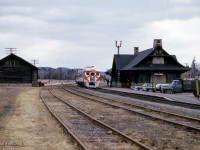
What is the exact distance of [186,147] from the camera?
873cm

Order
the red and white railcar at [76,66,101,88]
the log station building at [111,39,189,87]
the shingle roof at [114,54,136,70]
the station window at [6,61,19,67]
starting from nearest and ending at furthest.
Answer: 1. the red and white railcar at [76,66,101,88]
2. the log station building at [111,39,189,87]
3. the shingle roof at [114,54,136,70]
4. the station window at [6,61,19,67]

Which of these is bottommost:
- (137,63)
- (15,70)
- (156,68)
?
(156,68)

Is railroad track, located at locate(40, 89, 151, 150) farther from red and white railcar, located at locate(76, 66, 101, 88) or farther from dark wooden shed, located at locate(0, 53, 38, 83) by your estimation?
dark wooden shed, located at locate(0, 53, 38, 83)

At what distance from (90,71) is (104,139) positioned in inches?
1645

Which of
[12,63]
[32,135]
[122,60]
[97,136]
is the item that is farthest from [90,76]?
[97,136]

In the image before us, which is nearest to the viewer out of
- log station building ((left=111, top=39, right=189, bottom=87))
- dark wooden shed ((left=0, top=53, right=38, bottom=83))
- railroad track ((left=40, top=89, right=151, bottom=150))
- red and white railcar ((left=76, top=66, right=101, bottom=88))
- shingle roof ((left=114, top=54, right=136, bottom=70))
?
railroad track ((left=40, top=89, right=151, bottom=150))

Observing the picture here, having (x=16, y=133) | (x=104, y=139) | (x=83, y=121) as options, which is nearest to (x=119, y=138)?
(x=104, y=139)

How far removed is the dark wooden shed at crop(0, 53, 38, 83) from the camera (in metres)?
61.8

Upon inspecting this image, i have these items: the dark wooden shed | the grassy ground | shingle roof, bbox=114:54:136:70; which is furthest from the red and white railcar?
the grassy ground

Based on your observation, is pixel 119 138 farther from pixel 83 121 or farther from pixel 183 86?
pixel 183 86

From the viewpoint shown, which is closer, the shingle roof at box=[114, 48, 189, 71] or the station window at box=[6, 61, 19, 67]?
the shingle roof at box=[114, 48, 189, 71]

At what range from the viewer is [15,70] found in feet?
204

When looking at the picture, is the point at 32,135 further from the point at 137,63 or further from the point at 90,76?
the point at 137,63

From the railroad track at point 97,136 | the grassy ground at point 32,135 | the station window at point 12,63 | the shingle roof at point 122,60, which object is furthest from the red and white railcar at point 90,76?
the railroad track at point 97,136
